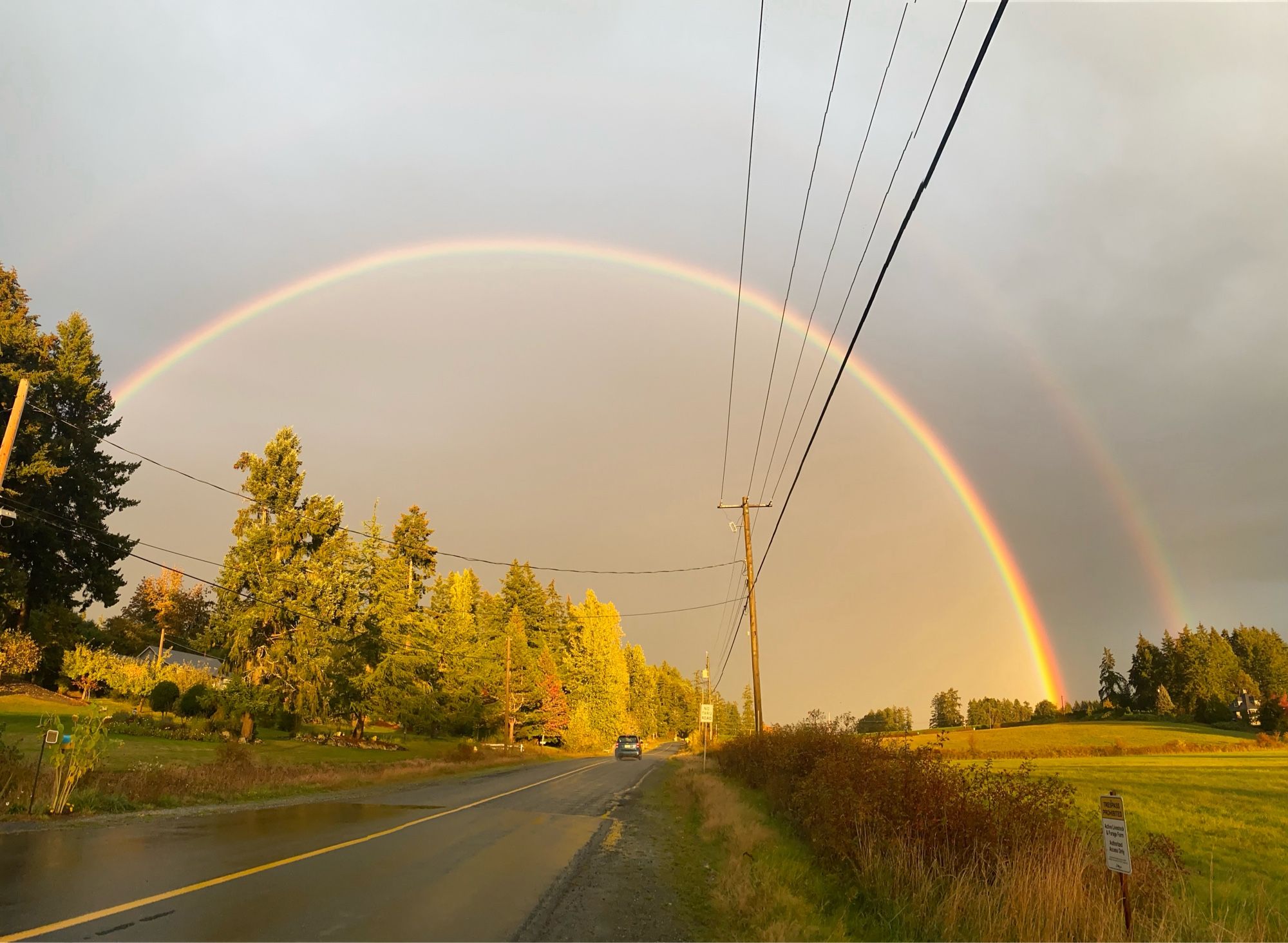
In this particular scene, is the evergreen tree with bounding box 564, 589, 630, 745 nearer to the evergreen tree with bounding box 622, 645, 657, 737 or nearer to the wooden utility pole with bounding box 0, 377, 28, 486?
the evergreen tree with bounding box 622, 645, 657, 737

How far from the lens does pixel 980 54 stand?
707 cm

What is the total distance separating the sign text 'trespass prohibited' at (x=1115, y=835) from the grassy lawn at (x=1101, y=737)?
64808 mm

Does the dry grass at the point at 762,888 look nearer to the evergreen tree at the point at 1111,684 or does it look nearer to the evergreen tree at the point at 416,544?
the evergreen tree at the point at 416,544

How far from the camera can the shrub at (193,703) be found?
44097 millimetres

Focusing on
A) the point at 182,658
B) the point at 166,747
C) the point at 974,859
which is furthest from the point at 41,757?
the point at 182,658

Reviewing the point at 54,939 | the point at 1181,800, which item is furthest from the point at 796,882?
the point at 1181,800

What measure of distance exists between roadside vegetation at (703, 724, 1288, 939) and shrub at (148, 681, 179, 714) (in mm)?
46473

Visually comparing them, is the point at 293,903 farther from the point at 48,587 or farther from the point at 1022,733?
the point at 1022,733

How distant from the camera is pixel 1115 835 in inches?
244

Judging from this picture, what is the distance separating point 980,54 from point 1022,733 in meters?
111

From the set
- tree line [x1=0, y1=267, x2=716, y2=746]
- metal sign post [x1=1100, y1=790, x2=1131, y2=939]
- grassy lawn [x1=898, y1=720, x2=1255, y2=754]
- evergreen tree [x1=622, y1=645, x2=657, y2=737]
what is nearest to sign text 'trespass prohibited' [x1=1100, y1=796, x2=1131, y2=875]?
metal sign post [x1=1100, y1=790, x2=1131, y2=939]

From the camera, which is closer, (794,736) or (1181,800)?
(794,736)

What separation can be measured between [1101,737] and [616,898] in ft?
315

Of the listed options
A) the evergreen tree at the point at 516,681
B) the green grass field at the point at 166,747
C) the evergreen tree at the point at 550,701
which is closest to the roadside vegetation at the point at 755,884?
the green grass field at the point at 166,747
